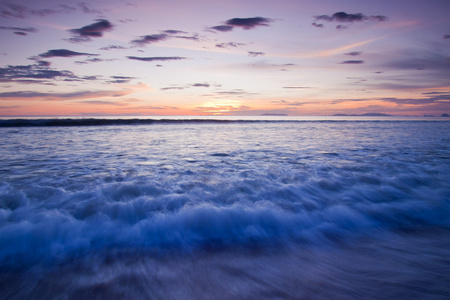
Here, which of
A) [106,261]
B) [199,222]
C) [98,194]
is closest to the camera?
[106,261]

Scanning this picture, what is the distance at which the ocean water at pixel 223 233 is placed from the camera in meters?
2.03

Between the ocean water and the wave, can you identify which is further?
the wave

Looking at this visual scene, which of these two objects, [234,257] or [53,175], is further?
[53,175]

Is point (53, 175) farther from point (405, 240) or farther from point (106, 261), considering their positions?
point (405, 240)

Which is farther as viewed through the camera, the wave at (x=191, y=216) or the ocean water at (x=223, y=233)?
the wave at (x=191, y=216)

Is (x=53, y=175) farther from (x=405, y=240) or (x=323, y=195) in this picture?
(x=405, y=240)

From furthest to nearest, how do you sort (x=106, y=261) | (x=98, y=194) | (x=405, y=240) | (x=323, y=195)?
(x=323, y=195) → (x=98, y=194) → (x=405, y=240) → (x=106, y=261)

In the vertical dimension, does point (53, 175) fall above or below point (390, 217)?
above

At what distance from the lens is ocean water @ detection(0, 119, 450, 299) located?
2.03 meters

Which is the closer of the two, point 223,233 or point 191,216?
point 223,233

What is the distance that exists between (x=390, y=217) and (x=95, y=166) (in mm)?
6009

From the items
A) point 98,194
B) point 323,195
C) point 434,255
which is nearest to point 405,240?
point 434,255

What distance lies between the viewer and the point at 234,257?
242 centimetres

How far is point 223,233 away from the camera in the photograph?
9.39 feet
